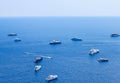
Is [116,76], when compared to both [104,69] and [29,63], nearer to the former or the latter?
[104,69]

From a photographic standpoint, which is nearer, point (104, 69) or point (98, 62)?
point (104, 69)

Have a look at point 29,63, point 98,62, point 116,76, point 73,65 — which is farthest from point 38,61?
point 116,76

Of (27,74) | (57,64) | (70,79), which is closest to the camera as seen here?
(70,79)

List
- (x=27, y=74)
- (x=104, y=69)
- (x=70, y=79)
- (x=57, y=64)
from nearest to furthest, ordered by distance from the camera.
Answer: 1. (x=70, y=79)
2. (x=27, y=74)
3. (x=104, y=69)
4. (x=57, y=64)

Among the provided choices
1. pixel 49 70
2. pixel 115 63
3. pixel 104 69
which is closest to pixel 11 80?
pixel 49 70

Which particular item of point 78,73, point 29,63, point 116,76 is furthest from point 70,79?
point 29,63

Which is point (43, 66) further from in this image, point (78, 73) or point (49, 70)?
point (78, 73)

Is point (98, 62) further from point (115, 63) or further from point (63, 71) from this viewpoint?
point (63, 71)

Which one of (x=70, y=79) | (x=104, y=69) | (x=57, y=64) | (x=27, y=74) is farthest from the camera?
(x=57, y=64)

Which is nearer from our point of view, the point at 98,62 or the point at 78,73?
the point at 78,73
